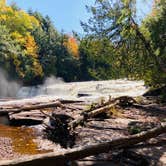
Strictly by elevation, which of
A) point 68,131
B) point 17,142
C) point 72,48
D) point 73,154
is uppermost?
point 72,48

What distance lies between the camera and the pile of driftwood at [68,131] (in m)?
7.34

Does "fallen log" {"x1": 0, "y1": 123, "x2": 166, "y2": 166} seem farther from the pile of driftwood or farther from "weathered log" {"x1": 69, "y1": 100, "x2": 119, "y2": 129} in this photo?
"weathered log" {"x1": 69, "y1": 100, "x2": 119, "y2": 129}

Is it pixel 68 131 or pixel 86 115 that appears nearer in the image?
pixel 68 131

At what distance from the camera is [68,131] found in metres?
13.8

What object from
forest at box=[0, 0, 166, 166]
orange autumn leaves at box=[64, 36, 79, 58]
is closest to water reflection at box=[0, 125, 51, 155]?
forest at box=[0, 0, 166, 166]

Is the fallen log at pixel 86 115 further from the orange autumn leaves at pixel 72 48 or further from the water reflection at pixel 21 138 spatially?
the orange autumn leaves at pixel 72 48

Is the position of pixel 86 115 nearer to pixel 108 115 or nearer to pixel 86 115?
pixel 86 115

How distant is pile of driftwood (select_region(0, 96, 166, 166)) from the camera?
24.1 feet

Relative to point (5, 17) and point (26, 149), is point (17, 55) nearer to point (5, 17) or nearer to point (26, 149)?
point (5, 17)

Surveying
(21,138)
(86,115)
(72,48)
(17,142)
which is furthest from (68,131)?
(72,48)

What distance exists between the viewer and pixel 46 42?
3339 inches

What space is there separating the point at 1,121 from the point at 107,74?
585cm

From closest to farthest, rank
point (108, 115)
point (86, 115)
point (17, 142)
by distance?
point (17, 142) → point (86, 115) → point (108, 115)

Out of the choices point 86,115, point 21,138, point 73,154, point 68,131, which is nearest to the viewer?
point 73,154
